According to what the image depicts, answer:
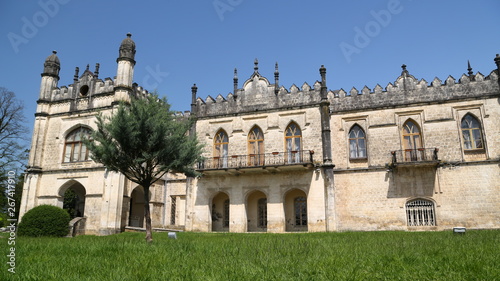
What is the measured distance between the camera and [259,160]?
23.8 meters

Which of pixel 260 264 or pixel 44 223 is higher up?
pixel 44 223

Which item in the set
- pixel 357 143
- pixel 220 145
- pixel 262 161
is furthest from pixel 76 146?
pixel 357 143

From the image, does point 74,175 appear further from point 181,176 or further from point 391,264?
point 391,264

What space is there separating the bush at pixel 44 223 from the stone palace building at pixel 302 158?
2628 millimetres

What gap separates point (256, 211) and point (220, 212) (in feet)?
8.32

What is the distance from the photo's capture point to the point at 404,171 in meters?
21.6

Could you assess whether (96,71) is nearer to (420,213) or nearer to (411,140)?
(411,140)

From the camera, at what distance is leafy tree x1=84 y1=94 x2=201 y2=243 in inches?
551

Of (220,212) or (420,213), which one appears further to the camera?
(220,212)

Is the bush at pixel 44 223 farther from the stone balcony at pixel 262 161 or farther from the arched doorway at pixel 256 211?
the arched doorway at pixel 256 211

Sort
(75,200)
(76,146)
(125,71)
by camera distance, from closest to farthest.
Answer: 1. (125,71)
2. (76,146)
3. (75,200)

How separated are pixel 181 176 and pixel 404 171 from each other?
1480 cm

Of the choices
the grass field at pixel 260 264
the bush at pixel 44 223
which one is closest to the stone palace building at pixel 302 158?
the bush at pixel 44 223

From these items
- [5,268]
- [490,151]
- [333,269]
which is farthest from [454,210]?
[5,268]
